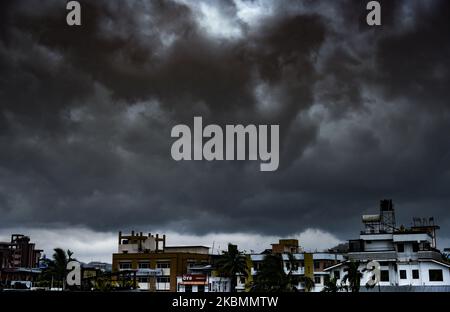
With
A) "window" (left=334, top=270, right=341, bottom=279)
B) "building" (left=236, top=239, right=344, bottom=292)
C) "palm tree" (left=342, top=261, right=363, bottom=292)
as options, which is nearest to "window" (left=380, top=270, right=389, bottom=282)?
"window" (left=334, top=270, right=341, bottom=279)

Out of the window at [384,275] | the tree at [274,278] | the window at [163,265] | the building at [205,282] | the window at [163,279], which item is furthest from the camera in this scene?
the window at [163,265]

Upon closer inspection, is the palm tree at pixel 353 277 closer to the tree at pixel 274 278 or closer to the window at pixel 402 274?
the window at pixel 402 274

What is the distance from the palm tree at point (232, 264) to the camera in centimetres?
12950

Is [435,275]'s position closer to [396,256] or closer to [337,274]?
[396,256]

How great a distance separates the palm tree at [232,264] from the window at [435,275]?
39891 millimetres

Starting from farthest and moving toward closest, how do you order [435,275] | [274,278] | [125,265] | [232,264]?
1. [125,265]
2. [232,264]
3. [274,278]
4. [435,275]

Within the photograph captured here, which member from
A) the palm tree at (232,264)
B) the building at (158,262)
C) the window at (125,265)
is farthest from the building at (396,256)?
the window at (125,265)

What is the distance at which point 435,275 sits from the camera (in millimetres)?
106625

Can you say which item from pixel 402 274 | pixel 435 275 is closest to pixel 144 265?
pixel 402 274

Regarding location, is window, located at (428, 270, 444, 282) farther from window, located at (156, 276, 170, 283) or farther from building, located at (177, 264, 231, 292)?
window, located at (156, 276, 170, 283)

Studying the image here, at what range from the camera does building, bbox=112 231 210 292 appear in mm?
147375

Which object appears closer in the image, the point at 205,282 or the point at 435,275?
the point at 435,275

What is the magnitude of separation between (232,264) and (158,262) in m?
28.0
